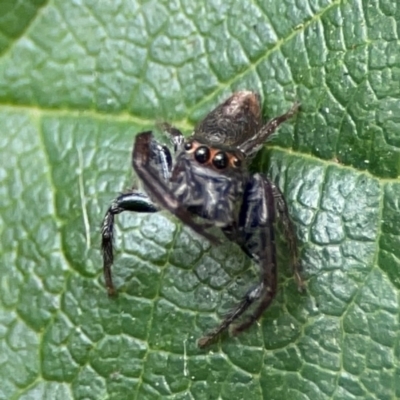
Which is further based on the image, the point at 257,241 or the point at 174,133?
the point at 174,133

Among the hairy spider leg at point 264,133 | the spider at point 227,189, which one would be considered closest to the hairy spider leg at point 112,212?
the spider at point 227,189

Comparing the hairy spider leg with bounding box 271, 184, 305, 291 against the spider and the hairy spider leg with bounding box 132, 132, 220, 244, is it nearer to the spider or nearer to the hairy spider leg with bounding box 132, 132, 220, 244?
the spider

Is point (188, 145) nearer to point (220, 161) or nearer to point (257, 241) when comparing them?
point (220, 161)

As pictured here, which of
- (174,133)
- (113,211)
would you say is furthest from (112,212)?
(174,133)


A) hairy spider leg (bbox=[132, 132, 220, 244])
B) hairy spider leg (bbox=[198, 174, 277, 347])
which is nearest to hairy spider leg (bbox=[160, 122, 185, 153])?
hairy spider leg (bbox=[132, 132, 220, 244])

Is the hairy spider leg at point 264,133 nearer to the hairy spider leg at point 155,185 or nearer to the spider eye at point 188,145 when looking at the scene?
the spider eye at point 188,145

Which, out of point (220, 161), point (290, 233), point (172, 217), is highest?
point (220, 161)
